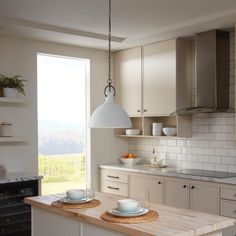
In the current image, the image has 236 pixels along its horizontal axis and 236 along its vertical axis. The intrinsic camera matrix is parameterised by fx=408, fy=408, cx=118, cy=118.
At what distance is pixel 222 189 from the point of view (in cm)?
434

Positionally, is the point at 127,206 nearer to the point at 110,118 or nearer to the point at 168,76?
the point at 110,118

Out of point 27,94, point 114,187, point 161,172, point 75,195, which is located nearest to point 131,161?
point 114,187

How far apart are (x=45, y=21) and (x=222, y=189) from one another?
2.71 m

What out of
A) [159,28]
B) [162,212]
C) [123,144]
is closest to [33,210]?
[162,212]

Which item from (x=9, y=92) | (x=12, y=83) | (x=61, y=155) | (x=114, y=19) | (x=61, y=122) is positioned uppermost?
(x=114, y=19)

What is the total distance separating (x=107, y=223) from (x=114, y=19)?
2.67 m

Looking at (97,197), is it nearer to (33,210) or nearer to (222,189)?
(33,210)

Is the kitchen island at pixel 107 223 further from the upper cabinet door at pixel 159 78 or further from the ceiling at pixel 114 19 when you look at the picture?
the upper cabinet door at pixel 159 78

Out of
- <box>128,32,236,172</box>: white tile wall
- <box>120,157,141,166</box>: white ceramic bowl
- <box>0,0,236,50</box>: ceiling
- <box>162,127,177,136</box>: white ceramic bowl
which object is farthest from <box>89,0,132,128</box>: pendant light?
<box>120,157,141,166</box>: white ceramic bowl

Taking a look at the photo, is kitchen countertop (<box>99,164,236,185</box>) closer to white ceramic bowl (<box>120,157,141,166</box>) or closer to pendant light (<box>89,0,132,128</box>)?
white ceramic bowl (<box>120,157,141,166</box>)

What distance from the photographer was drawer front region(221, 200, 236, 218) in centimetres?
423

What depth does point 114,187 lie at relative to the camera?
582cm

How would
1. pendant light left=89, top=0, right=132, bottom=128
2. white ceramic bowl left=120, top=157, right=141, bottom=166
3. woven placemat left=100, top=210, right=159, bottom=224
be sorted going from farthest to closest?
white ceramic bowl left=120, top=157, right=141, bottom=166 → pendant light left=89, top=0, right=132, bottom=128 → woven placemat left=100, top=210, right=159, bottom=224

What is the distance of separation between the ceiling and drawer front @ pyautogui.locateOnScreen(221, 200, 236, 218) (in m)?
1.97
